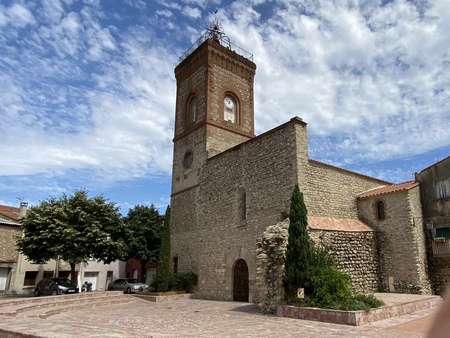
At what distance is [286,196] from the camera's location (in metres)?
15.9

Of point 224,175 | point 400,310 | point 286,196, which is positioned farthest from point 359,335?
point 224,175

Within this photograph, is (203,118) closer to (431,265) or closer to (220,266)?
(220,266)

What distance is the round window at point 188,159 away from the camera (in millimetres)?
23531

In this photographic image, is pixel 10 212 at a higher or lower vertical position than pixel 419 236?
higher

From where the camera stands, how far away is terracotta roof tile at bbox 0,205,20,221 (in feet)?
105

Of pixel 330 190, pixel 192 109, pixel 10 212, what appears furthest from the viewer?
pixel 10 212

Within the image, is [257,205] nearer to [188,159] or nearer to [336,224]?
[336,224]

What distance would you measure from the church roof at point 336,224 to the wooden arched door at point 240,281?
4.75 m

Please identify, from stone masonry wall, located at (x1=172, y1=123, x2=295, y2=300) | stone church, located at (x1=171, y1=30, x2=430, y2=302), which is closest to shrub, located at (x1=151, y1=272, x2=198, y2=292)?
stone church, located at (x1=171, y1=30, x2=430, y2=302)

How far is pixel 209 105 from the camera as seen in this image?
23.2 m

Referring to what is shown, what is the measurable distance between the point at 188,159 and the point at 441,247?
14.8 m

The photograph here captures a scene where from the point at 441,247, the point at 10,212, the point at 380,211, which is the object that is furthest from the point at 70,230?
the point at 441,247

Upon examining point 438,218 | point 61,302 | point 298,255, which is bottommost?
point 61,302

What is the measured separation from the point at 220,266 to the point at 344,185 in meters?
7.58
